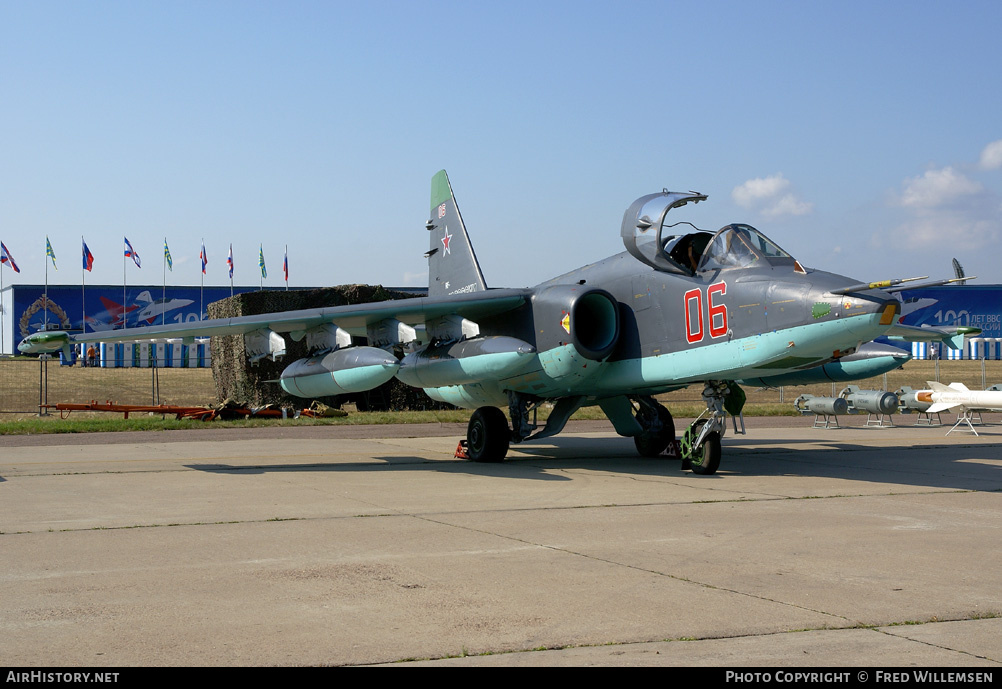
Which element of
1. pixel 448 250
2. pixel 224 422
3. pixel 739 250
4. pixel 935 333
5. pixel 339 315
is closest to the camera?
pixel 739 250

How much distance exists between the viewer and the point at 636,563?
6.07m

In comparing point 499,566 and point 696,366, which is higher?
point 696,366

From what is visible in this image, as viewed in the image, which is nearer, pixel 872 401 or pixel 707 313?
pixel 707 313

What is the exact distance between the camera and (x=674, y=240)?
11.9 meters

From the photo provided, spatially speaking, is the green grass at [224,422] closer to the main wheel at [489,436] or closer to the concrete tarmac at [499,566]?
the concrete tarmac at [499,566]

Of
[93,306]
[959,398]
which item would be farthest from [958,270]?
[93,306]

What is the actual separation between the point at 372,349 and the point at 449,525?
4.99 meters

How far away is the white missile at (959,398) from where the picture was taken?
19094 mm

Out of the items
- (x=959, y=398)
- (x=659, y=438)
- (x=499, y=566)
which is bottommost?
(x=499, y=566)

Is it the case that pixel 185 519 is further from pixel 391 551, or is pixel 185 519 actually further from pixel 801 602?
pixel 801 602

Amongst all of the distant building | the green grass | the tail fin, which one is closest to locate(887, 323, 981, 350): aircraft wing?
the tail fin

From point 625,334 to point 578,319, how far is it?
2.70 feet

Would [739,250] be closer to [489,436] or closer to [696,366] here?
[696,366]

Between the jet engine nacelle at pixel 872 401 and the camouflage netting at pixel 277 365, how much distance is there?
1171cm
